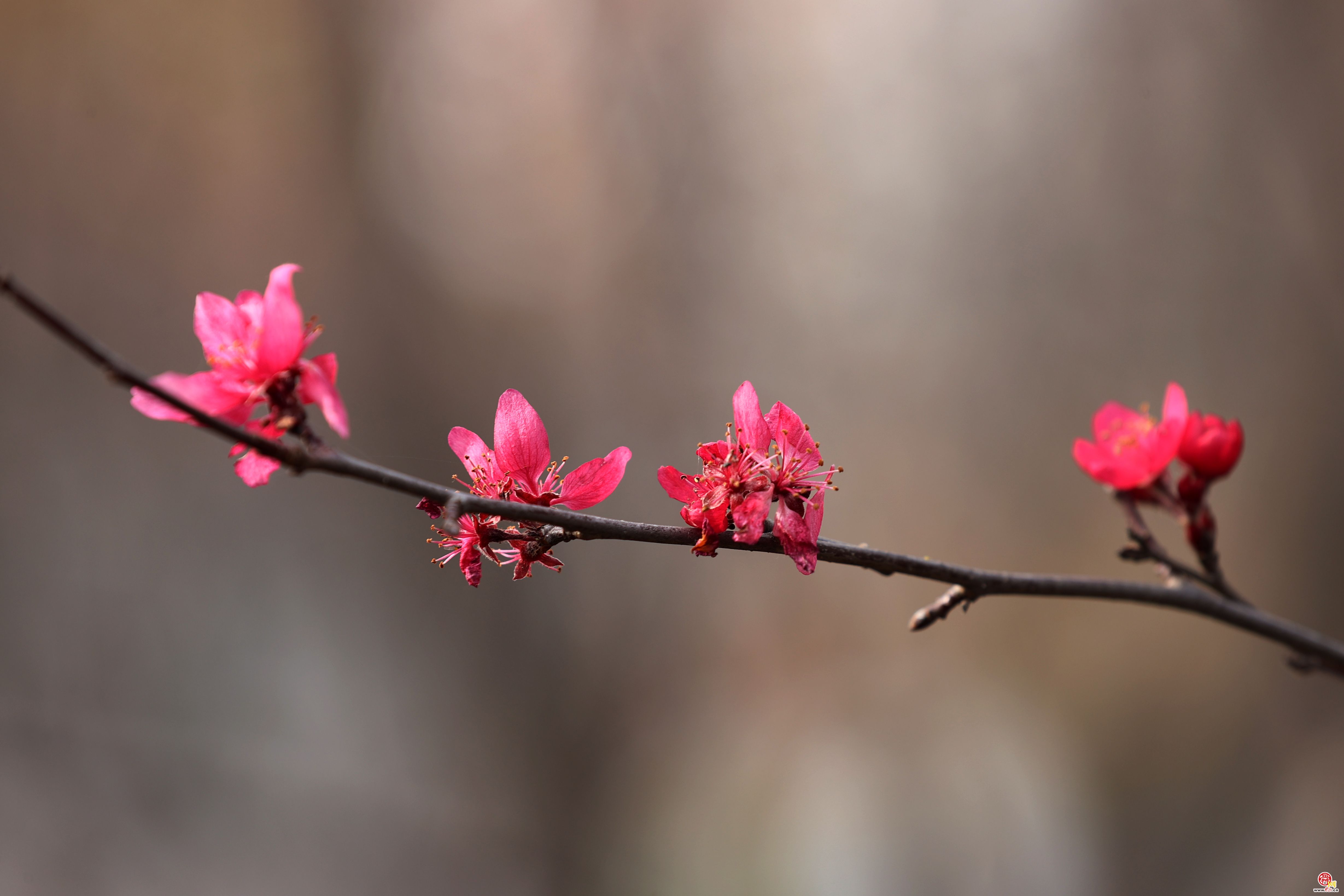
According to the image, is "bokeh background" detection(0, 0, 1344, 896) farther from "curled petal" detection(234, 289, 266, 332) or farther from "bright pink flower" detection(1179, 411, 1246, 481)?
"curled petal" detection(234, 289, 266, 332)

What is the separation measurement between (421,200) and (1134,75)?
1768mm

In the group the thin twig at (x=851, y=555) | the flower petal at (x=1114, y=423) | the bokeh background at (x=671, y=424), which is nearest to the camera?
the thin twig at (x=851, y=555)

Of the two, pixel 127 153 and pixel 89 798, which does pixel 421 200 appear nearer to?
pixel 127 153

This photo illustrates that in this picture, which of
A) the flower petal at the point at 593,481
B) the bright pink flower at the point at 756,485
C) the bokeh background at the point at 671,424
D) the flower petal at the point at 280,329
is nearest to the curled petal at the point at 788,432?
the bright pink flower at the point at 756,485

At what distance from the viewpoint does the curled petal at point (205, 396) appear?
418 millimetres

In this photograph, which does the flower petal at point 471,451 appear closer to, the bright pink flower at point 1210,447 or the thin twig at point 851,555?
the thin twig at point 851,555

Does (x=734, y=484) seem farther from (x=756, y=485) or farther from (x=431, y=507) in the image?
(x=431, y=507)

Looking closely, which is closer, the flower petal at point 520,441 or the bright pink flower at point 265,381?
the bright pink flower at point 265,381

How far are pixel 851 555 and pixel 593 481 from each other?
0.66ft

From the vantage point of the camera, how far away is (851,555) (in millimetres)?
490

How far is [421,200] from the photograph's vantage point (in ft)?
6.36

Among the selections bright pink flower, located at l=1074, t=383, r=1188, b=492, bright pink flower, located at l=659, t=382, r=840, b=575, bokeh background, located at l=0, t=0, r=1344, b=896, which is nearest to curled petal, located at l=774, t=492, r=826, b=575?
bright pink flower, located at l=659, t=382, r=840, b=575

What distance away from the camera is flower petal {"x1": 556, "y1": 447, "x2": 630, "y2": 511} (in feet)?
1.79

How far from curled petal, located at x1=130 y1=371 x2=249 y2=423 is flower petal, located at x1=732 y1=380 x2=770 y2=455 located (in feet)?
1.11
